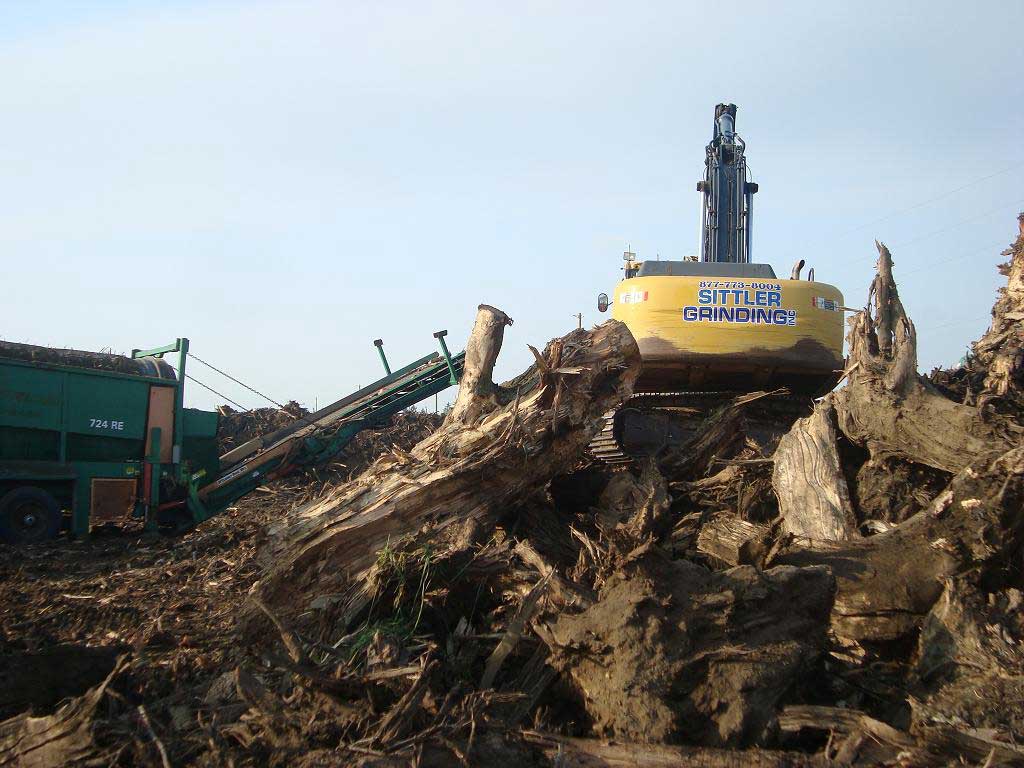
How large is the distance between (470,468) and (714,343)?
3.73 meters

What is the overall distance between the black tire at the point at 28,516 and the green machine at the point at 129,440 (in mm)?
12

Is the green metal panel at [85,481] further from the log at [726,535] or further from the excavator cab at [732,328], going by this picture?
the log at [726,535]

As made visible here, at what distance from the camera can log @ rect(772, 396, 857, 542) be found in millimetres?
5547

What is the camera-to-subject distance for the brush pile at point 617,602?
3.38 metres

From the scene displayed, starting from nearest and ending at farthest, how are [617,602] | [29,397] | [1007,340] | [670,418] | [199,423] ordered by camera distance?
[617,602]
[1007,340]
[670,418]
[29,397]
[199,423]

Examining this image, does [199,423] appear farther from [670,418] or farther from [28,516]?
[670,418]

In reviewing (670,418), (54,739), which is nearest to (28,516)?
(670,418)

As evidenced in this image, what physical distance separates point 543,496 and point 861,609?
6.77 ft

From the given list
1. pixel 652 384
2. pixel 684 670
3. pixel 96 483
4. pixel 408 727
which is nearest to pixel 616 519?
pixel 684 670

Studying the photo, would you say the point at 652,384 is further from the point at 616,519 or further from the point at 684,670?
the point at 684,670

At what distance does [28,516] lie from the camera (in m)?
10.6

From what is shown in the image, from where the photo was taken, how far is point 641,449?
26.8 feet

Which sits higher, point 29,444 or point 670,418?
point 670,418

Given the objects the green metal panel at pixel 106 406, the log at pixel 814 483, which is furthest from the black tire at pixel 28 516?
the log at pixel 814 483
